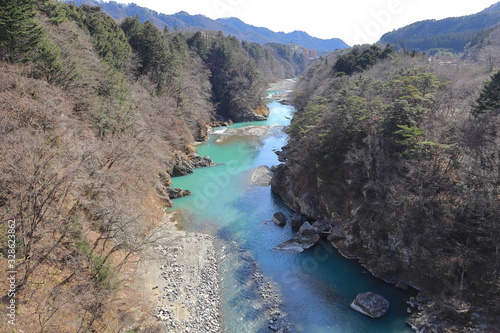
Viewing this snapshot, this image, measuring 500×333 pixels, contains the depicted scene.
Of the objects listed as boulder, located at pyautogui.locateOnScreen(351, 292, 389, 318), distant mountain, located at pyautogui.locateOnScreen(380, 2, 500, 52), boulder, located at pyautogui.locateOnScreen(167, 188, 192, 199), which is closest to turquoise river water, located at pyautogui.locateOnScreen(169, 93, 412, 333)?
boulder, located at pyautogui.locateOnScreen(351, 292, 389, 318)

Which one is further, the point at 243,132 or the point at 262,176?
the point at 243,132

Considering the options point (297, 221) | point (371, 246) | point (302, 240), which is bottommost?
point (302, 240)

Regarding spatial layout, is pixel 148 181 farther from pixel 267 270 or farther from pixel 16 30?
pixel 16 30

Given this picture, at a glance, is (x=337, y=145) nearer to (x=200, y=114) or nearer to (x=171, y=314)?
(x=171, y=314)

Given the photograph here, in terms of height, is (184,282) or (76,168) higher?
(76,168)

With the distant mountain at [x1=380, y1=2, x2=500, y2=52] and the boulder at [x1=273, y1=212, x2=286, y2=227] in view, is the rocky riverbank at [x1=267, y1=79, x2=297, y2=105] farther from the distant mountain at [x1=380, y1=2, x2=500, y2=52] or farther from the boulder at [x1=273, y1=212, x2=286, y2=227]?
the boulder at [x1=273, y1=212, x2=286, y2=227]

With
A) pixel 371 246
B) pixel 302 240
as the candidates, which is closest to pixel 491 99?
pixel 371 246

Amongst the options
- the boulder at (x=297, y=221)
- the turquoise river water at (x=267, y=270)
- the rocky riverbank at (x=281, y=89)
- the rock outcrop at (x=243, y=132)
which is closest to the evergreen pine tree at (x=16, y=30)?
the turquoise river water at (x=267, y=270)
